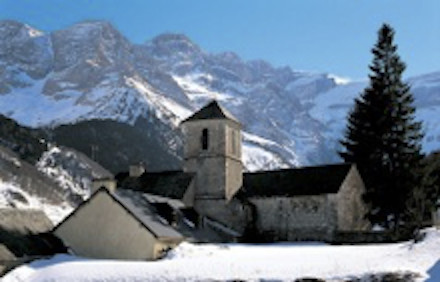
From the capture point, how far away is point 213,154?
1866 inches

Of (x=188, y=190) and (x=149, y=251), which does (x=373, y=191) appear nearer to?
(x=188, y=190)

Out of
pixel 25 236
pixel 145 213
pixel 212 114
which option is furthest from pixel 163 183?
pixel 25 236

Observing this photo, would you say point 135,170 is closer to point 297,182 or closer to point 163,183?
point 163,183

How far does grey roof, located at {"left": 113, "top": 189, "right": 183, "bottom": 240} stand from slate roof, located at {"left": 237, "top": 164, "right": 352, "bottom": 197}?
9365 millimetres

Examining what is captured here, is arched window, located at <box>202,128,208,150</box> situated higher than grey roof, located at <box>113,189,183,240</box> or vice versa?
arched window, located at <box>202,128,208,150</box>

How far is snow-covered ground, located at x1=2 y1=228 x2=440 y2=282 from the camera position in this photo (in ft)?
90.2

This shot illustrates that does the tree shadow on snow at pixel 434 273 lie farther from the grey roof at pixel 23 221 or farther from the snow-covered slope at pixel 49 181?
the snow-covered slope at pixel 49 181

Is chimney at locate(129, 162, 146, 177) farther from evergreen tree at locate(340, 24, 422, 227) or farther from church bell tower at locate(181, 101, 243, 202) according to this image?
evergreen tree at locate(340, 24, 422, 227)

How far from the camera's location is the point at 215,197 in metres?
46.5

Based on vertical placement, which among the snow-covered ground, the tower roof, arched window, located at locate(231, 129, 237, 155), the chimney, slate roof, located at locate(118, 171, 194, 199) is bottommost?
the snow-covered ground

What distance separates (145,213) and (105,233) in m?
2.51

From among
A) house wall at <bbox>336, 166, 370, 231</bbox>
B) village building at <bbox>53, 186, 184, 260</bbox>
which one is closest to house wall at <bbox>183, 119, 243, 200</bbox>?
house wall at <bbox>336, 166, 370, 231</bbox>

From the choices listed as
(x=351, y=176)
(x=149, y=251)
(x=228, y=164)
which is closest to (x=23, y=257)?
(x=149, y=251)

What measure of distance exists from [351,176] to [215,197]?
355 inches
